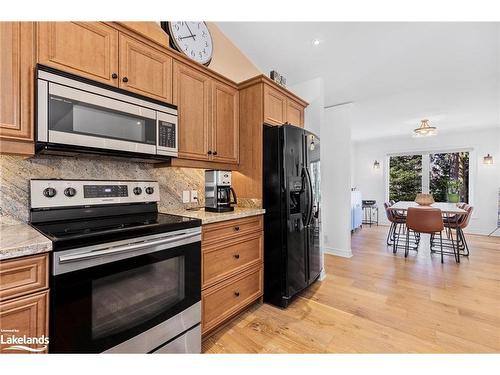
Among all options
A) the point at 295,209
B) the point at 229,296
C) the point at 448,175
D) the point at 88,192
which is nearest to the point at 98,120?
the point at 88,192

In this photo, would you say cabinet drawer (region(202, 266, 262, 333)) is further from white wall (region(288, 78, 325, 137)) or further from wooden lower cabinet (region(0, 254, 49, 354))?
white wall (region(288, 78, 325, 137))

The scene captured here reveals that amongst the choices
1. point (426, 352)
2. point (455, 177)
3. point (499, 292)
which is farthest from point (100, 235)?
point (455, 177)

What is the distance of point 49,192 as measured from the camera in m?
1.38

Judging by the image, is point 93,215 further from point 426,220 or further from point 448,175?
point 448,175

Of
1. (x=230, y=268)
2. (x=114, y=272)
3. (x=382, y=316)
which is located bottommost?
(x=382, y=316)

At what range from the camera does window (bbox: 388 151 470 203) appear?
5.93 m

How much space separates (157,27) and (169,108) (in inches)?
30.2

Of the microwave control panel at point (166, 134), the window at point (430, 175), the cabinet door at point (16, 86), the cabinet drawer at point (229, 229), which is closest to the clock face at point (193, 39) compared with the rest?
the microwave control panel at point (166, 134)

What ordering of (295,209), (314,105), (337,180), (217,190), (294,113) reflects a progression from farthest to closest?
(337,180)
(314,105)
(294,113)
(295,209)
(217,190)

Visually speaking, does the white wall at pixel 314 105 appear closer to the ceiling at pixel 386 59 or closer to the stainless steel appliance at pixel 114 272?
the ceiling at pixel 386 59

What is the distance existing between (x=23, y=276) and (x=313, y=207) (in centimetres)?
222

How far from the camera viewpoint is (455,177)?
605 cm
